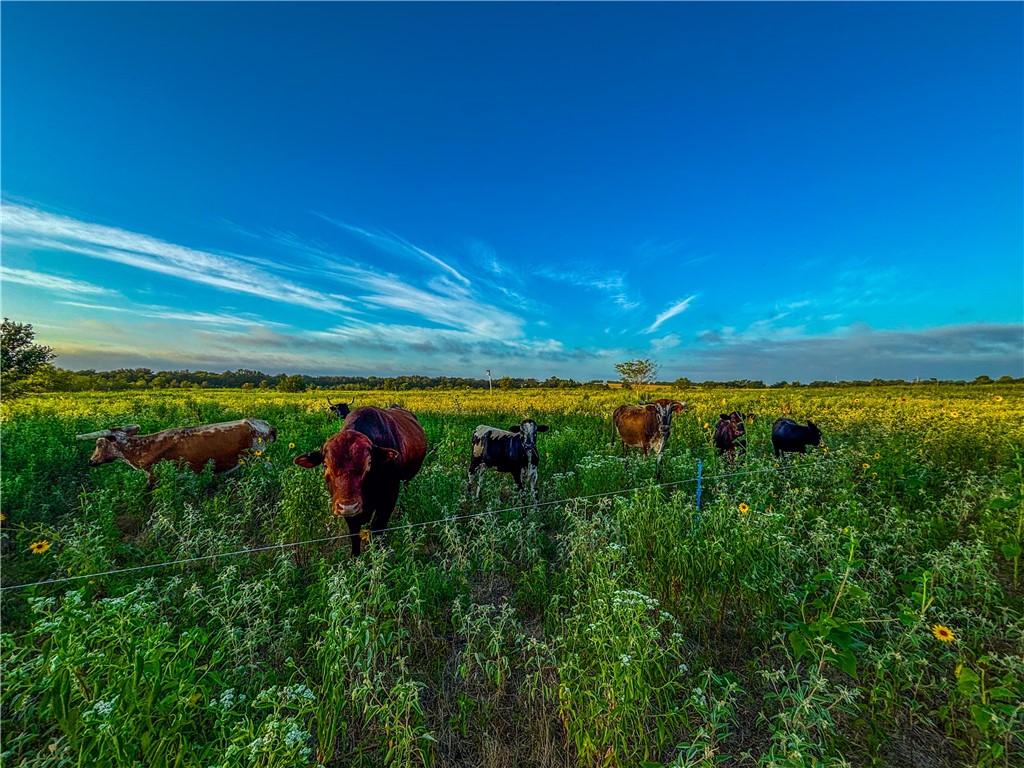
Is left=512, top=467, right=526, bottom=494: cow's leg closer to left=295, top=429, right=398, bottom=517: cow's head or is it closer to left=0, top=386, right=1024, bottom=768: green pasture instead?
left=0, top=386, right=1024, bottom=768: green pasture

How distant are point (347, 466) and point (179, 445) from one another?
6257mm

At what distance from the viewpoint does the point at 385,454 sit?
4902 millimetres

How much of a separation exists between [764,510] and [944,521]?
2313 mm

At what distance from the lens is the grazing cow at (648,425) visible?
9836 millimetres

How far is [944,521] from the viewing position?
17.4ft

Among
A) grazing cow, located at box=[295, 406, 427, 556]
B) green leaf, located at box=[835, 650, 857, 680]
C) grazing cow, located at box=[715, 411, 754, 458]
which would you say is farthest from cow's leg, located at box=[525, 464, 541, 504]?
grazing cow, located at box=[715, 411, 754, 458]

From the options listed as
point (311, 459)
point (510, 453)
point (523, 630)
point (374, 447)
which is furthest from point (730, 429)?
point (311, 459)

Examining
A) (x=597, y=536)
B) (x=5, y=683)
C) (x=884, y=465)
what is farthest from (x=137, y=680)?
(x=884, y=465)

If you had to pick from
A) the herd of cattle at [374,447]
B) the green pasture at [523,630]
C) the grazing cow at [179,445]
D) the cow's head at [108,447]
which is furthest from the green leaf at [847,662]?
the cow's head at [108,447]

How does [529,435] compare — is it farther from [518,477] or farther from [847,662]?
[847,662]

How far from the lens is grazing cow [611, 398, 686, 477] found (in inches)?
387

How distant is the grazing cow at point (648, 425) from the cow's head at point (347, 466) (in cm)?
658

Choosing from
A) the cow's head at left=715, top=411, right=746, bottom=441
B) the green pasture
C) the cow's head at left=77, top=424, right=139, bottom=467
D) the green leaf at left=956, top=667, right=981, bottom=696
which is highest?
the cow's head at left=715, top=411, right=746, bottom=441

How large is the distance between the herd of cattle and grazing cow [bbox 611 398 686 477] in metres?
0.03
